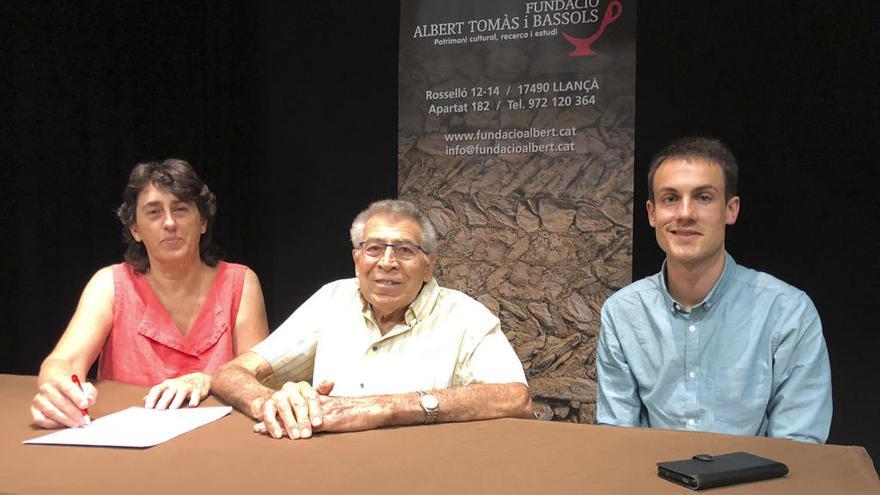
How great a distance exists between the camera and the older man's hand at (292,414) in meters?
1.50

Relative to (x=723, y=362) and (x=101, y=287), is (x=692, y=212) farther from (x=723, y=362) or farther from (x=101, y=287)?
(x=101, y=287)

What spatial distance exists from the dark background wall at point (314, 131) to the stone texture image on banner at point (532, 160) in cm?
16

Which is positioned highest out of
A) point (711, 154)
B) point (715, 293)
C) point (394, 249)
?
point (711, 154)

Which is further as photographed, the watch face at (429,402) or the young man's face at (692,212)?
the young man's face at (692,212)

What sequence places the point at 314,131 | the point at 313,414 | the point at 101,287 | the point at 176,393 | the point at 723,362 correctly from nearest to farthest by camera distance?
the point at 313,414, the point at 176,393, the point at 723,362, the point at 101,287, the point at 314,131

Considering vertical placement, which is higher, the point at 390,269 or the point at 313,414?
the point at 390,269

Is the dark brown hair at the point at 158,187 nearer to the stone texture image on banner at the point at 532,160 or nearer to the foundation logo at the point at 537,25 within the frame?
the stone texture image on banner at the point at 532,160

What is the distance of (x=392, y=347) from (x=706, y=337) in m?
0.91

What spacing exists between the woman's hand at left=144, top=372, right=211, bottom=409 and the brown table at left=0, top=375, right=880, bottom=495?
0.80ft

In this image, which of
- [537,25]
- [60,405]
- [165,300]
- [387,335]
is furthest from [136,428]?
[537,25]

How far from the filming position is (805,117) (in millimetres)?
3027

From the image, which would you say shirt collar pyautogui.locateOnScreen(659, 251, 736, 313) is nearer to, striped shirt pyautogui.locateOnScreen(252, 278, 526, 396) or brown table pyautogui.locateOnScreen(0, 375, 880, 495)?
striped shirt pyautogui.locateOnScreen(252, 278, 526, 396)

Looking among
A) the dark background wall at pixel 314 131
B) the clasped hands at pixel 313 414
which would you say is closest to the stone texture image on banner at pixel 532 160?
the dark background wall at pixel 314 131

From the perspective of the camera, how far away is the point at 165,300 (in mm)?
2619
